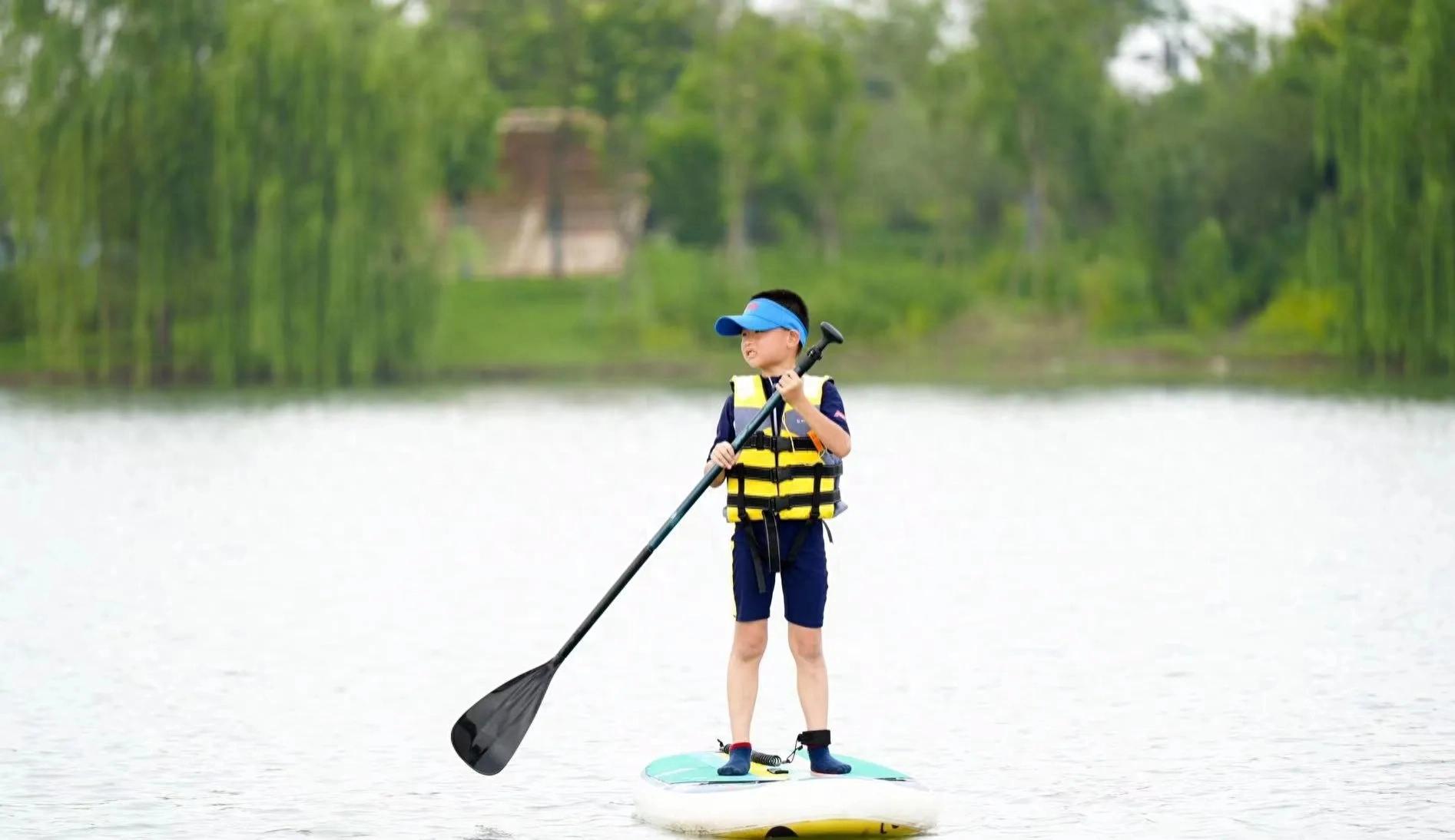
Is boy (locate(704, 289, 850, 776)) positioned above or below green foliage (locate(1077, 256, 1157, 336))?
below

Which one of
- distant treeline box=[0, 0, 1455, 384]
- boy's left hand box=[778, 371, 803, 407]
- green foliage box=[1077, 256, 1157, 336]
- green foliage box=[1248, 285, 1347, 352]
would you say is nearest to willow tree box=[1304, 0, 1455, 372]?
distant treeline box=[0, 0, 1455, 384]

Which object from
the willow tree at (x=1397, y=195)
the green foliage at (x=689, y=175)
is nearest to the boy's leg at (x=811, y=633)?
the willow tree at (x=1397, y=195)

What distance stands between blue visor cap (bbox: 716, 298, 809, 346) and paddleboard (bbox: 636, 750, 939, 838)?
4.87 feet

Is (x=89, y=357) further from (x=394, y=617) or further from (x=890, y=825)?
(x=890, y=825)

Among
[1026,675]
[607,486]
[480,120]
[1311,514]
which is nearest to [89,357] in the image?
[480,120]

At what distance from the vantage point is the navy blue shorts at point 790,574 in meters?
8.50

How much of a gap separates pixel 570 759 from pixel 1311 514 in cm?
1310

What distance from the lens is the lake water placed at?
9.71 metres

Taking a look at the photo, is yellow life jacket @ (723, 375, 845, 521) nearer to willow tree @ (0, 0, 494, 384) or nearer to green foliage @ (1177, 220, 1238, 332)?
willow tree @ (0, 0, 494, 384)

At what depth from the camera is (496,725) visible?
9.52 m

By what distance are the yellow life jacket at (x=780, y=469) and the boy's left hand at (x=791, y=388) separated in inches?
8.7

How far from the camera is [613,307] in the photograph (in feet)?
189

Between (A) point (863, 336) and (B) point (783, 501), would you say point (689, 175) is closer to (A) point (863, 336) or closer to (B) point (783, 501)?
(A) point (863, 336)

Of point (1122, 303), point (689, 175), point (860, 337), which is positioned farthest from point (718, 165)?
point (1122, 303)
